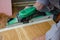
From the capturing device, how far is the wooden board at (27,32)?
4.40ft

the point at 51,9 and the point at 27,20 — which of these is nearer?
the point at 51,9

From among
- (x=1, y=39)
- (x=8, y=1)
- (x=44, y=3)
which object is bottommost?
(x=1, y=39)

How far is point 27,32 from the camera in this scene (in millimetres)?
1407

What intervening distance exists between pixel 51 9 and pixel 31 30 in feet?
1.90

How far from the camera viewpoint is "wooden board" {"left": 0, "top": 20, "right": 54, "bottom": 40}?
4.40 feet

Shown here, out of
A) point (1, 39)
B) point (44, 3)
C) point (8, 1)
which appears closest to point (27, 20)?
point (1, 39)

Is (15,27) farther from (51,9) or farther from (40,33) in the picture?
(51,9)

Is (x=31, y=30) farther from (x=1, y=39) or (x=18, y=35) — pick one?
(x=1, y=39)

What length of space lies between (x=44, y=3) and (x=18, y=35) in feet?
2.13

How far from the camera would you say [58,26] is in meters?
0.89

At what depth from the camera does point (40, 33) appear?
4.48 ft

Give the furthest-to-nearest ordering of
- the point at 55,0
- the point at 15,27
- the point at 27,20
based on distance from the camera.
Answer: the point at 27,20 < the point at 15,27 < the point at 55,0

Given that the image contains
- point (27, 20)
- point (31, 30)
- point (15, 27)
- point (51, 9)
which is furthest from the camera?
point (27, 20)

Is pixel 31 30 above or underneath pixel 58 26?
underneath
